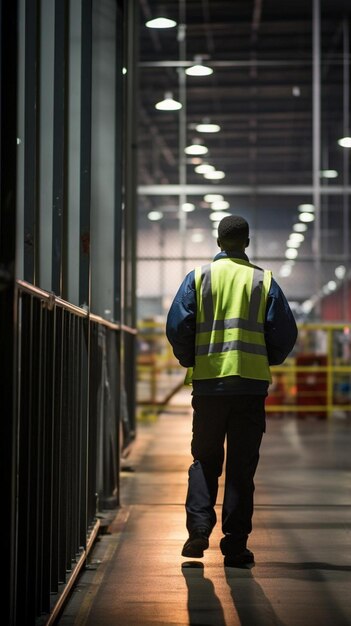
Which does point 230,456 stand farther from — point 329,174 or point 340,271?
point 329,174

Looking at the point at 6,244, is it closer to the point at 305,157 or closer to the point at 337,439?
the point at 337,439

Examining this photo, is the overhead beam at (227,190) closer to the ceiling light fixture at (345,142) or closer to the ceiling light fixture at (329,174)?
the ceiling light fixture at (329,174)

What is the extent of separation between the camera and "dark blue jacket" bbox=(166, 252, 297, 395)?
6.02 metres

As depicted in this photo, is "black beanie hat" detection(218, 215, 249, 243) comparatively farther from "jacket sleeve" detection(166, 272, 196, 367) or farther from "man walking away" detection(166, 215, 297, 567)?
"jacket sleeve" detection(166, 272, 196, 367)

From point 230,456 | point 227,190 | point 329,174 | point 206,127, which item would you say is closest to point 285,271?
point 227,190

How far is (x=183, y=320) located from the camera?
604cm

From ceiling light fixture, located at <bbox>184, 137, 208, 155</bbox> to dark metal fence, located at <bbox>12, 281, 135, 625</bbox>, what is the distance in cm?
1780

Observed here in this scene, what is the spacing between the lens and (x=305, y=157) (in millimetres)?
24359

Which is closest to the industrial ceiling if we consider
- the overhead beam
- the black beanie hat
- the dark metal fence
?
the overhead beam

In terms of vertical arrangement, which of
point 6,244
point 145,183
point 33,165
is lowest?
point 6,244

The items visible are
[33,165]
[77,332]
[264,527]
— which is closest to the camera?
[33,165]

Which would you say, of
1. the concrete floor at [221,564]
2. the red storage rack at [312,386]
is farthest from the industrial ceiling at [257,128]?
the concrete floor at [221,564]

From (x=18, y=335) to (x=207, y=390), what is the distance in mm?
2366

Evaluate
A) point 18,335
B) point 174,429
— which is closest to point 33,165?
point 18,335
